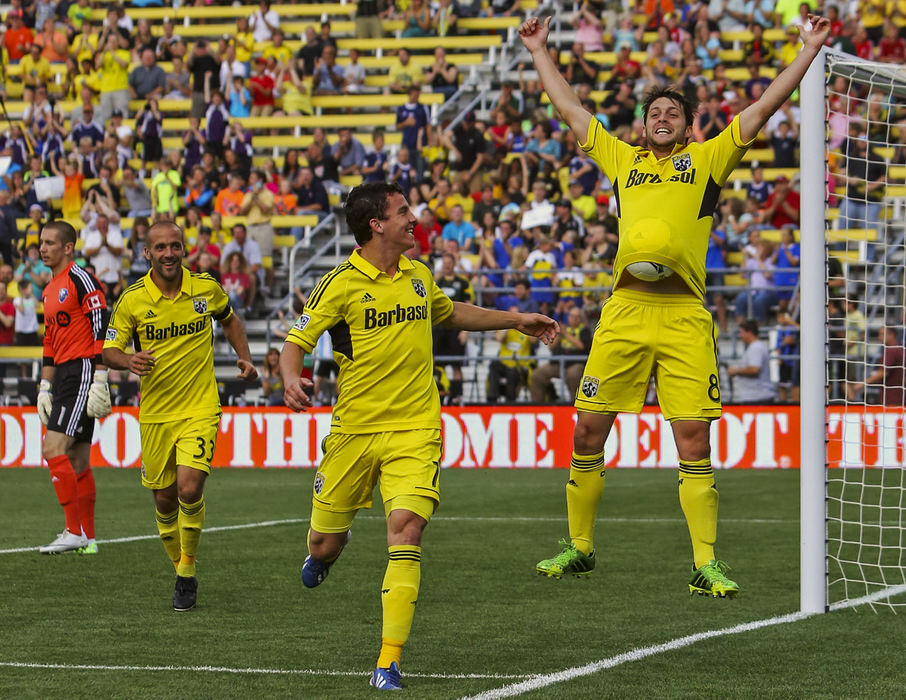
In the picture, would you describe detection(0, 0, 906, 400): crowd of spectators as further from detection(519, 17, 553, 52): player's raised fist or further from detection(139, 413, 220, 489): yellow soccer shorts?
detection(519, 17, 553, 52): player's raised fist

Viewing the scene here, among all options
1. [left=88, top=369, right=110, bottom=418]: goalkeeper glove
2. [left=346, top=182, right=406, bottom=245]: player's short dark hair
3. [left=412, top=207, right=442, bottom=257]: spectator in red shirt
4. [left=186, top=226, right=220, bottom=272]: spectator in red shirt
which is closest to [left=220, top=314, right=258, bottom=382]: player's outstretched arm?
[left=88, top=369, right=110, bottom=418]: goalkeeper glove

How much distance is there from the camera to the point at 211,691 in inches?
252

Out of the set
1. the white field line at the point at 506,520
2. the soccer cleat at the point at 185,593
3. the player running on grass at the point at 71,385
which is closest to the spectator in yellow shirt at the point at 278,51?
the white field line at the point at 506,520

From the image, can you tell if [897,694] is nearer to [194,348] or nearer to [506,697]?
[506,697]

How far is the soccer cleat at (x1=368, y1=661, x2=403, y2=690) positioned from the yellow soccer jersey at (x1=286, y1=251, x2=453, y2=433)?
1.13m

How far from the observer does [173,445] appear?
920 centimetres

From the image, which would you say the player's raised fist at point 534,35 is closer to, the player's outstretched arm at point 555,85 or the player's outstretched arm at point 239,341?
the player's outstretched arm at point 555,85

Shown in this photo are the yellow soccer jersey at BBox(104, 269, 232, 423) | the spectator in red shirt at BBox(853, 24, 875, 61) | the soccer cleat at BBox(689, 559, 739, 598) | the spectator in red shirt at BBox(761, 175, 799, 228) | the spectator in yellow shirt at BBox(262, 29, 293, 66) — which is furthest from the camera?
the spectator in yellow shirt at BBox(262, 29, 293, 66)

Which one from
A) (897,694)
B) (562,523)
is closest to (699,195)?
(897,694)

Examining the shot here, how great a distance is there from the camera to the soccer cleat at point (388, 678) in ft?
20.9

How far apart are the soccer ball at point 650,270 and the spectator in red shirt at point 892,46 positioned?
59.0 ft

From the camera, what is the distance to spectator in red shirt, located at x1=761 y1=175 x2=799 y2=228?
2266 centimetres

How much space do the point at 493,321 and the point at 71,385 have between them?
5.38m

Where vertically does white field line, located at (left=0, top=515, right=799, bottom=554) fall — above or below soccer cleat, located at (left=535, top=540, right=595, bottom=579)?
below
